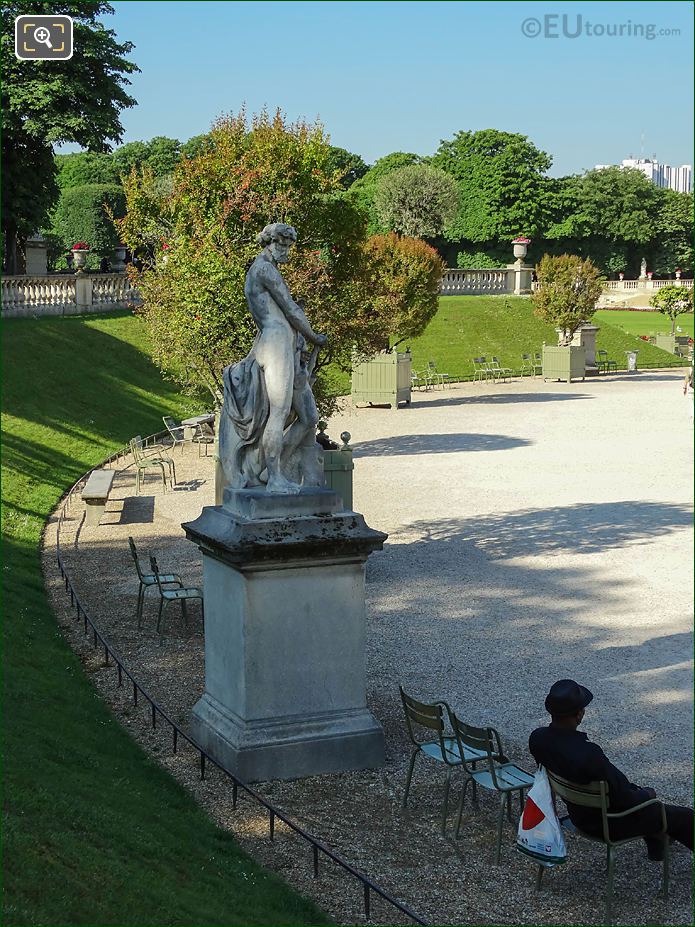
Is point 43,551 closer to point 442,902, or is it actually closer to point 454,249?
point 442,902

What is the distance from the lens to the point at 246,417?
915 centimetres

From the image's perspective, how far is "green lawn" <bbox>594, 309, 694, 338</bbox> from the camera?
204 ft

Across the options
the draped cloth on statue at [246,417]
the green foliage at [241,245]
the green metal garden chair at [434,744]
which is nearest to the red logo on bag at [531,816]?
the green metal garden chair at [434,744]

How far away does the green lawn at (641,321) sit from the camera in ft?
204

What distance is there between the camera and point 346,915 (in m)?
6.84

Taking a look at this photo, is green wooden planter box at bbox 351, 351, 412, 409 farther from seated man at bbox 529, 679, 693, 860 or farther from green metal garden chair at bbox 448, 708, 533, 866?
seated man at bbox 529, 679, 693, 860

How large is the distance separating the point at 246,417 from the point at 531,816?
3626mm

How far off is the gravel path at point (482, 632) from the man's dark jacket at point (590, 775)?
14.2 inches

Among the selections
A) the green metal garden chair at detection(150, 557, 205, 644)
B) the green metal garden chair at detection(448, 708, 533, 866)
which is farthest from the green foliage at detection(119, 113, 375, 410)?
the green metal garden chair at detection(448, 708, 533, 866)

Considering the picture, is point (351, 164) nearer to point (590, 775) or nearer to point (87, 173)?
point (87, 173)

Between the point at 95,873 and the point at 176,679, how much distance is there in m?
4.95

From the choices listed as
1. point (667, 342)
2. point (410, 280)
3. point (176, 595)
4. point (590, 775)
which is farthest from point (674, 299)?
point (590, 775)

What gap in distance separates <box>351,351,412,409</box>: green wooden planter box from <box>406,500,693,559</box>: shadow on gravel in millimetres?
15036

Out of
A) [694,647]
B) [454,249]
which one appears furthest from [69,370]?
[454,249]
